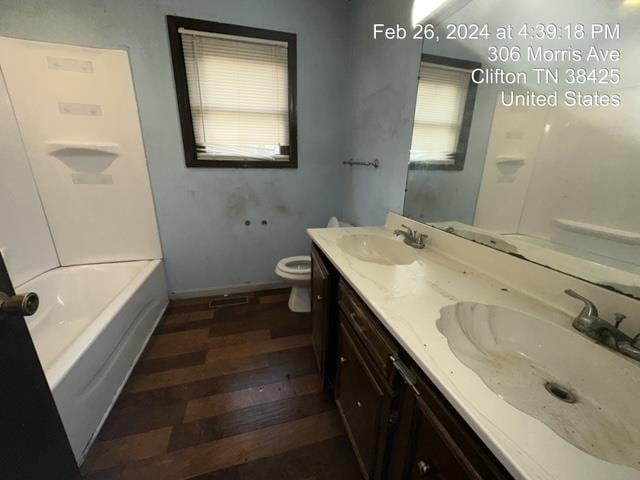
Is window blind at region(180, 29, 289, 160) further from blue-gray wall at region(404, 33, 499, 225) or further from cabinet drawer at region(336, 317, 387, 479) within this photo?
cabinet drawer at region(336, 317, 387, 479)

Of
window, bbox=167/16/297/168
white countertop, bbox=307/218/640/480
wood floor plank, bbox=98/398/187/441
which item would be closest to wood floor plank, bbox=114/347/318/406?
wood floor plank, bbox=98/398/187/441

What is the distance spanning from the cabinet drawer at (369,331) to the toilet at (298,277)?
3.08 feet

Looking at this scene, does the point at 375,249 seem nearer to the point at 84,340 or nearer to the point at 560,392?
the point at 560,392

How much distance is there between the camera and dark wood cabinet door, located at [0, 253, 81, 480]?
0.53 metres

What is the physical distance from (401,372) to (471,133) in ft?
3.44

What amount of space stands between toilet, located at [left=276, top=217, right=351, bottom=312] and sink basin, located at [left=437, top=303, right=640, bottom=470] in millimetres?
1358

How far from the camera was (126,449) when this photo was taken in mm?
1148

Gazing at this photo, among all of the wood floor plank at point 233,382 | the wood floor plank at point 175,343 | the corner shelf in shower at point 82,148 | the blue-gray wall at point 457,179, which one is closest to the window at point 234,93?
the corner shelf in shower at point 82,148

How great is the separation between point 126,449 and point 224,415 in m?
0.42

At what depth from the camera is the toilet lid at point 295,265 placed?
6.63ft

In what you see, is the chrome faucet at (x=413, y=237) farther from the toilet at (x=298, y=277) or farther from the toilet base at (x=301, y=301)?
the toilet base at (x=301, y=301)

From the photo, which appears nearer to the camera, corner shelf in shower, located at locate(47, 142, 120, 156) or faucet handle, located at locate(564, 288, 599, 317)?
faucet handle, located at locate(564, 288, 599, 317)

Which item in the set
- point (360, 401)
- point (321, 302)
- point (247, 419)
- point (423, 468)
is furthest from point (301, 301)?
point (423, 468)

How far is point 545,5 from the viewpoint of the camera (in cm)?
81
